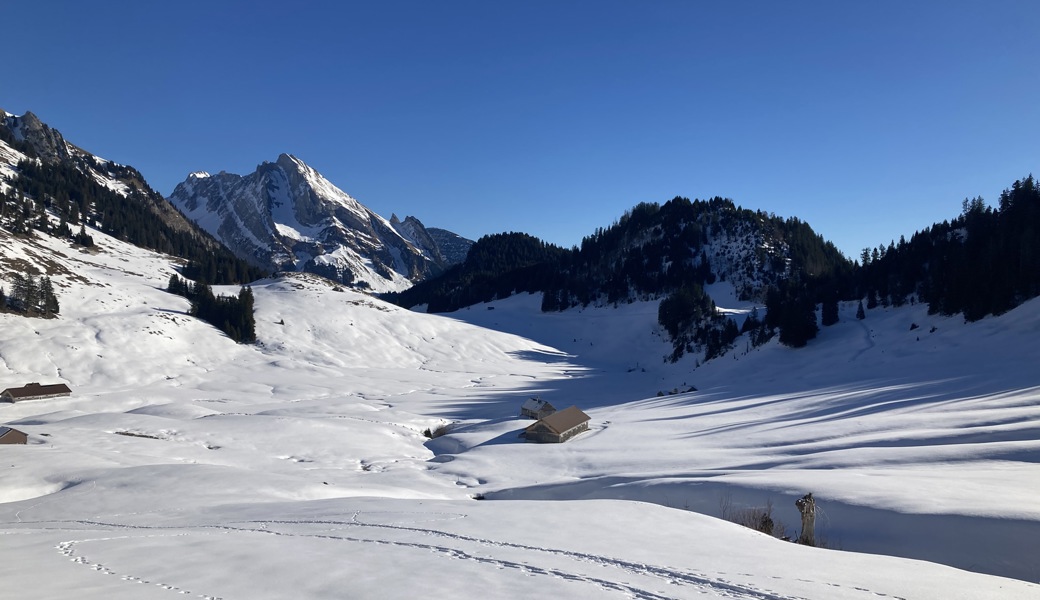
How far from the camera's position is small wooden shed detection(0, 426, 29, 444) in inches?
1405

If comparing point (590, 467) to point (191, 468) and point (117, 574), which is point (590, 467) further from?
point (117, 574)

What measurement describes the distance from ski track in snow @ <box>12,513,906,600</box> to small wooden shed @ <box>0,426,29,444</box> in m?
26.1

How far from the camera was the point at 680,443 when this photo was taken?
36375 mm

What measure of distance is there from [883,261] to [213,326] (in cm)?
Result: 11590

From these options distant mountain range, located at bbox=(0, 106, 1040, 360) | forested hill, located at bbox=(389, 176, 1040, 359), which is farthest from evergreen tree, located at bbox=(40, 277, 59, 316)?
forested hill, located at bbox=(389, 176, 1040, 359)

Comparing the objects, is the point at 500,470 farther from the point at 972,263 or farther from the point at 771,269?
the point at 771,269

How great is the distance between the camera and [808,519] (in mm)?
17125

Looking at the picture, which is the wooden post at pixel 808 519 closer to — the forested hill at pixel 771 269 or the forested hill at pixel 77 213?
the forested hill at pixel 771 269

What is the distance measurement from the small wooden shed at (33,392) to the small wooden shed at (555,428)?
4838cm

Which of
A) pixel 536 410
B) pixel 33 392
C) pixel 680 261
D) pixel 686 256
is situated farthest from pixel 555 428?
pixel 686 256

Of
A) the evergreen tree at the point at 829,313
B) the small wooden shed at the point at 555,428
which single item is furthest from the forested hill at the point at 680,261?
the small wooden shed at the point at 555,428

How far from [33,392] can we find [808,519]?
222 ft

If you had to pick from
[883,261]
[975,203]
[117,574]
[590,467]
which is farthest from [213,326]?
[975,203]

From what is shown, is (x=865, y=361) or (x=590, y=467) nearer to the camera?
(x=590, y=467)
